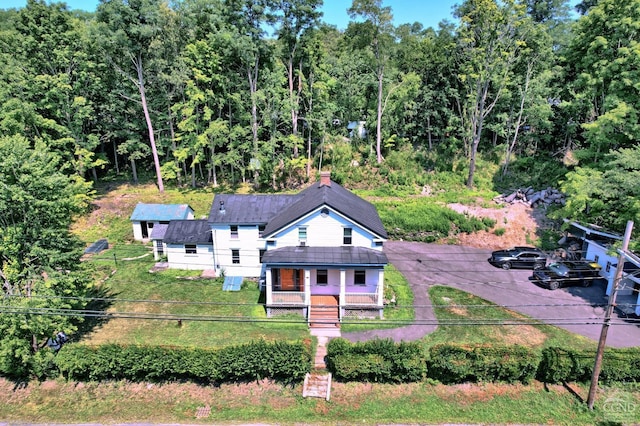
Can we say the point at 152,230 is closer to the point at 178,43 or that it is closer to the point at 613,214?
the point at 178,43

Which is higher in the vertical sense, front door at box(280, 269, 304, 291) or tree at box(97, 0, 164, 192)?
tree at box(97, 0, 164, 192)

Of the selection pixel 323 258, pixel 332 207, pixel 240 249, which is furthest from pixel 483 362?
pixel 240 249

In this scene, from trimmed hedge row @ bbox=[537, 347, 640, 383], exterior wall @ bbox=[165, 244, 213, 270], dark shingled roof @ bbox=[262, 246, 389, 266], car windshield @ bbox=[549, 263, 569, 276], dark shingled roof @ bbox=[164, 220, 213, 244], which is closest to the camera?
trimmed hedge row @ bbox=[537, 347, 640, 383]

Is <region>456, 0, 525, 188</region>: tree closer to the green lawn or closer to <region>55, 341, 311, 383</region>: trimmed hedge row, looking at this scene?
the green lawn

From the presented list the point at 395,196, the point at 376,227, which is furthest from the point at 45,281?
the point at 395,196

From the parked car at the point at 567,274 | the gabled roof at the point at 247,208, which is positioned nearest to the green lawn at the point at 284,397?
Answer: the parked car at the point at 567,274

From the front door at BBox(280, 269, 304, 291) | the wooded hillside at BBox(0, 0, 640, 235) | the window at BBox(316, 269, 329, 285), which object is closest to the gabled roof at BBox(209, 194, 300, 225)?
the front door at BBox(280, 269, 304, 291)

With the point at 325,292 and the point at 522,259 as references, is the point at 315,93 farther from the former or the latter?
the point at 522,259
